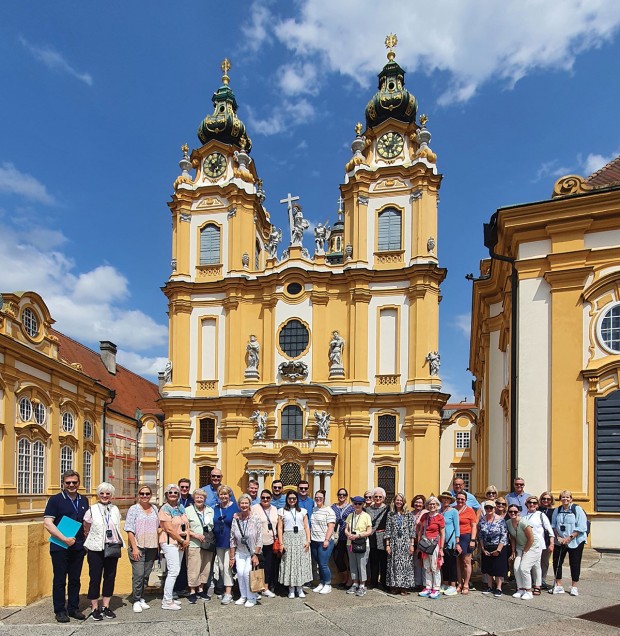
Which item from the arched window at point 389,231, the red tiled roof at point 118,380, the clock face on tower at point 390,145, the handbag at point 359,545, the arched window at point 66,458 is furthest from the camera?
the red tiled roof at point 118,380

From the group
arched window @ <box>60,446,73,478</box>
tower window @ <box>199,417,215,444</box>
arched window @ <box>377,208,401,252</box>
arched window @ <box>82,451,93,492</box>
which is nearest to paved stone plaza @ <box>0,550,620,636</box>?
arched window @ <box>60,446,73,478</box>

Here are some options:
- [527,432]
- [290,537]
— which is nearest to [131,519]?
[290,537]

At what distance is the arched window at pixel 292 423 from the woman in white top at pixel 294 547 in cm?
2230

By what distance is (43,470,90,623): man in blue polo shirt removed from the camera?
7.05m

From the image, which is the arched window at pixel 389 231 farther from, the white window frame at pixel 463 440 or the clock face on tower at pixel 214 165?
the white window frame at pixel 463 440

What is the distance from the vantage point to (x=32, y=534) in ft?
25.8

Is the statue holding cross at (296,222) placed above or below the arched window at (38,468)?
above

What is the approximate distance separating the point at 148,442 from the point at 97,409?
8063mm

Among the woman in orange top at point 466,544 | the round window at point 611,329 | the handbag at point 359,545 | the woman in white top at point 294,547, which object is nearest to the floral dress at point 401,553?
the handbag at point 359,545

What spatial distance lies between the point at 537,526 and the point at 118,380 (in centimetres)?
3706

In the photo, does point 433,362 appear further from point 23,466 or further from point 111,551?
point 111,551

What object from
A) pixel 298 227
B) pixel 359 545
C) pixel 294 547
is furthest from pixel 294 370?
pixel 294 547

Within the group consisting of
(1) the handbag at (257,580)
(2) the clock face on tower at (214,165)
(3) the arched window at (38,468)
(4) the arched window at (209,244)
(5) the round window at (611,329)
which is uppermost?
(2) the clock face on tower at (214,165)

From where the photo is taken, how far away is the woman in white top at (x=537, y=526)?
8.09 meters
